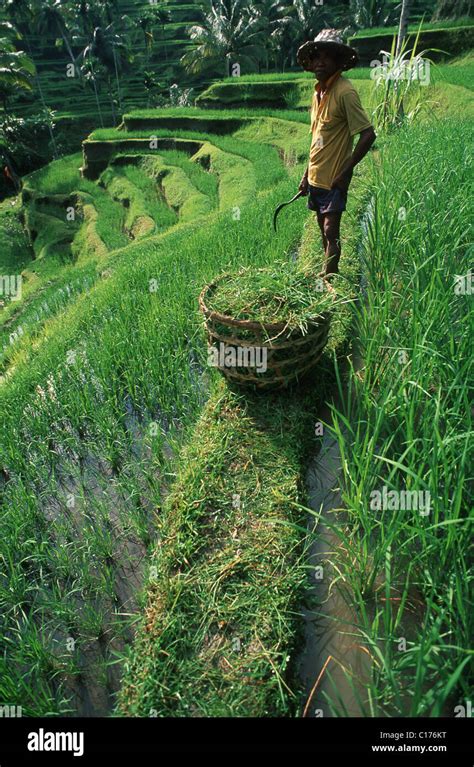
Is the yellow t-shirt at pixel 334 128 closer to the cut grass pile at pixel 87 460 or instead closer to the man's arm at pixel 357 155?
the man's arm at pixel 357 155

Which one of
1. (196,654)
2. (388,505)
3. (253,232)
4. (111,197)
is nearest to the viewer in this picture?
(196,654)

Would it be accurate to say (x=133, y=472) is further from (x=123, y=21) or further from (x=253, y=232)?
(x=123, y=21)

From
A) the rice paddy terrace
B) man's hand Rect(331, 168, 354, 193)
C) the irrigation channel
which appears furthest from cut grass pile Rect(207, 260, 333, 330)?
the irrigation channel

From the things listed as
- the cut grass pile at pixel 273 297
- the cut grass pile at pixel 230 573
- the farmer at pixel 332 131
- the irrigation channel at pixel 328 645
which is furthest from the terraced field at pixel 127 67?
the irrigation channel at pixel 328 645

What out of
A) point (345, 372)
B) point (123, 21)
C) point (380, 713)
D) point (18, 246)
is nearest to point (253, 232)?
point (345, 372)

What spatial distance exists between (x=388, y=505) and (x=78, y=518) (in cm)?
118

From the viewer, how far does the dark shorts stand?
2727 mm

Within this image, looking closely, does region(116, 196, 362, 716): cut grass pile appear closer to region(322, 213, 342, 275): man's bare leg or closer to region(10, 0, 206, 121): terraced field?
region(322, 213, 342, 275): man's bare leg

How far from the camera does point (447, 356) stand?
159cm

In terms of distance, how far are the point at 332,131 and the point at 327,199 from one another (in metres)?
0.36

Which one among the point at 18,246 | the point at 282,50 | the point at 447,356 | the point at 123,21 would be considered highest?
the point at 123,21

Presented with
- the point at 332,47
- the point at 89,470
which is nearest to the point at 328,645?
the point at 89,470

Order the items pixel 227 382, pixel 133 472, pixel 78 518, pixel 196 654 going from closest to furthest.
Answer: pixel 196 654, pixel 78 518, pixel 133 472, pixel 227 382

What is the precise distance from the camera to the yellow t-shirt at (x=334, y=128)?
2.46 meters
